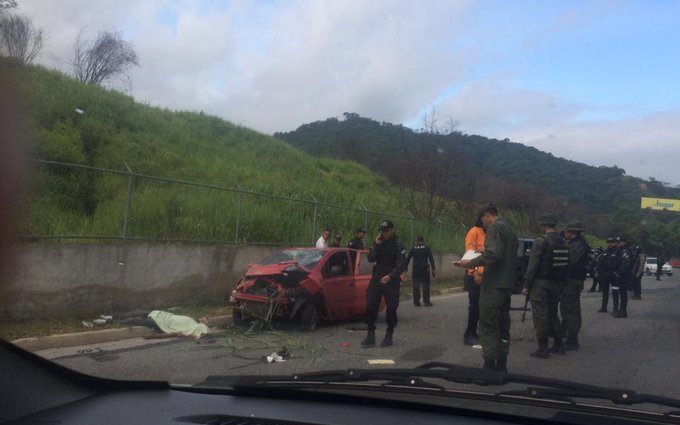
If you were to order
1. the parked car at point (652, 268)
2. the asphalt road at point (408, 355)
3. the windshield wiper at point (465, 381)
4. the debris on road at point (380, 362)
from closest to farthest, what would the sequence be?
the windshield wiper at point (465, 381) < the asphalt road at point (408, 355) < the debris on road at point (380, 362) < the parked car at point (652, 268)

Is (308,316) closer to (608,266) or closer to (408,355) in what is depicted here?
(408,355)

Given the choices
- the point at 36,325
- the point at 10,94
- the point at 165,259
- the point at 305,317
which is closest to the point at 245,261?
the point at 165,259

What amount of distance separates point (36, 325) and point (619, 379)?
783 centimetres

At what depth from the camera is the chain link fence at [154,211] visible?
36.2ft

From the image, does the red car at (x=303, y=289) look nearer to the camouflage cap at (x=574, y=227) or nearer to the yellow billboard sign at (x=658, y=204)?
the camouflage cap at (x=574, y=227)

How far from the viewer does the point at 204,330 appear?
10.0 meters

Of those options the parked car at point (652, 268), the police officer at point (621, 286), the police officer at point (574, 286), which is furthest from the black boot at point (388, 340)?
the parked car at point (652, 268)

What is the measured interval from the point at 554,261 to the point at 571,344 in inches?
58.4

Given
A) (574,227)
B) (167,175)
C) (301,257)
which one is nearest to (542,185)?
(167,175)

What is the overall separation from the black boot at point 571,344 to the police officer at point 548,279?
0.33 metres

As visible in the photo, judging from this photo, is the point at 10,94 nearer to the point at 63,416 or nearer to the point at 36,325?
the point at 63,416

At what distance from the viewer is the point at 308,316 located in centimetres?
1060

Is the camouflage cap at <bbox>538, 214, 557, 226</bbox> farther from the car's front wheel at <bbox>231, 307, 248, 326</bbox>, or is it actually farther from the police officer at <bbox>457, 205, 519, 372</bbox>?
the car's front wheel at <bbox>231, 307, 248, 326</bbox>

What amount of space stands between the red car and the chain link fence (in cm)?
236
